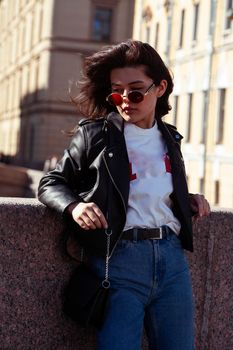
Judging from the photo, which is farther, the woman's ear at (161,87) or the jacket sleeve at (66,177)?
the woman's ear at (161,87)

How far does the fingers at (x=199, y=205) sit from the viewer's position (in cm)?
392

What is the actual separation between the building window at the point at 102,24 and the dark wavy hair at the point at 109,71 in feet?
162

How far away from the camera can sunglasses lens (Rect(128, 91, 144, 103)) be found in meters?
3.58

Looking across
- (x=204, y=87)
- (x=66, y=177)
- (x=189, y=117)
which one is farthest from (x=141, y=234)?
(x=189, y=117)

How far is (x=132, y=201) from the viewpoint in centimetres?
349

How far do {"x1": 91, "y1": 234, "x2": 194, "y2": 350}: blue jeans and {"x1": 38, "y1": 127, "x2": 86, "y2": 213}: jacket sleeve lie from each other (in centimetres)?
28

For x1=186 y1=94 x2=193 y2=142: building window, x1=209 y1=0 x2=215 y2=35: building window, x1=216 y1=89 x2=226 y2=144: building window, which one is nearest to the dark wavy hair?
x1=216 y1=89 x2=226 y2=144: building window

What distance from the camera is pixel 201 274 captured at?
4574 millimetres

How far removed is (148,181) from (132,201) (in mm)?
116

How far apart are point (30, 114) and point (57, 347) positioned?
5322cm

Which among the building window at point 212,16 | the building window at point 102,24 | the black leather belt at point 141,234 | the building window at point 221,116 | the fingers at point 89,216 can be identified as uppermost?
the building window at point 102,24

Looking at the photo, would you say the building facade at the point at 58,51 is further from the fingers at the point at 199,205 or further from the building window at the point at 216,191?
the fingers at the point at 199,205

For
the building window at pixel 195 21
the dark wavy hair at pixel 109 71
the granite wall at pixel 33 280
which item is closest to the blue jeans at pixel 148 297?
the granite wall at pixel 33 280

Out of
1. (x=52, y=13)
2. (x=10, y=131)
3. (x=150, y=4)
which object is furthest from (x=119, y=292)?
(x=10, y=131)
